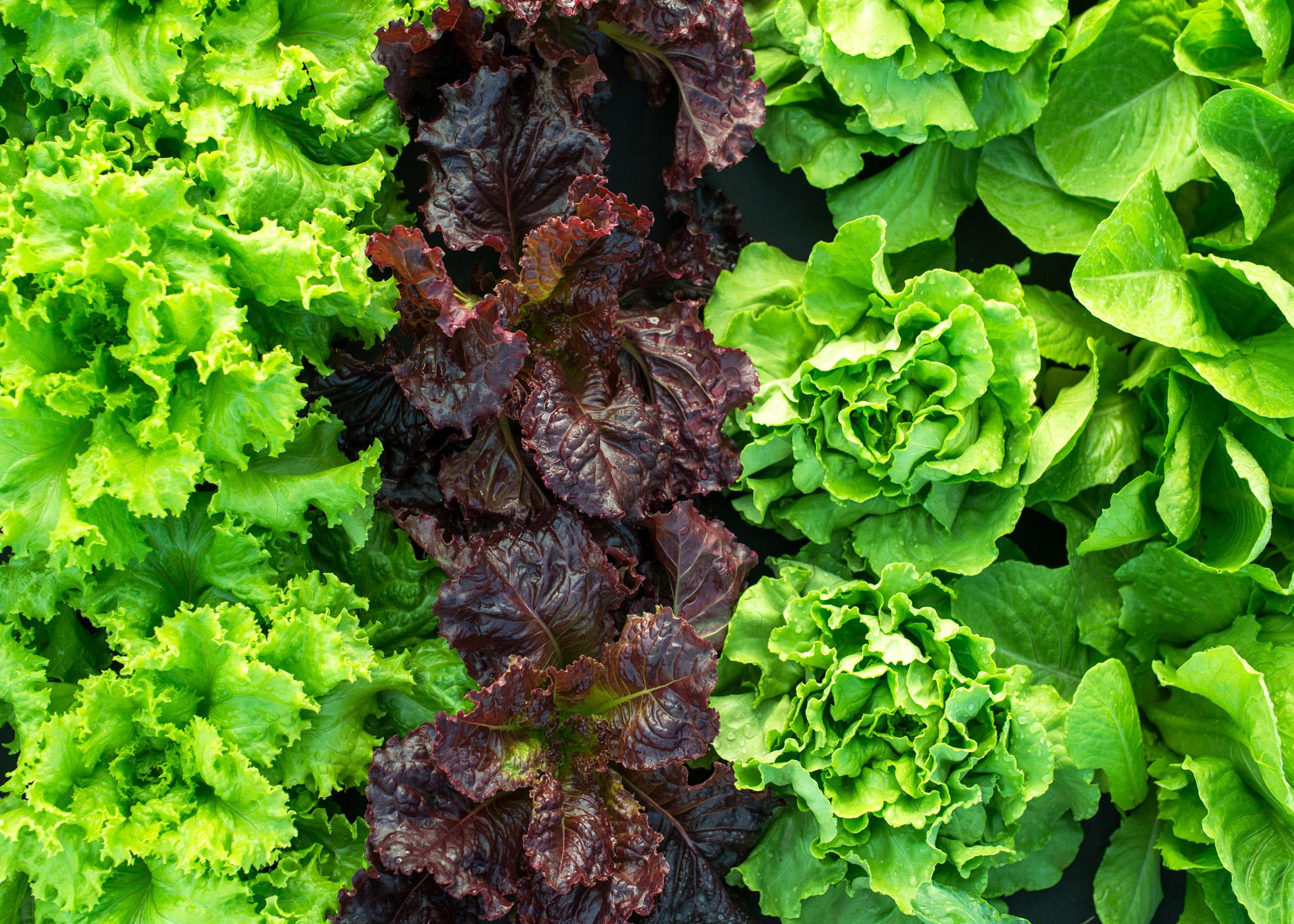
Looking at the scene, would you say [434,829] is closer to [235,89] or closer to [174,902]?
[174,902]

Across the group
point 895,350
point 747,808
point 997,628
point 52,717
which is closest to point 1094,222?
point 895,350

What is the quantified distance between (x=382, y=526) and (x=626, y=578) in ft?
1.35

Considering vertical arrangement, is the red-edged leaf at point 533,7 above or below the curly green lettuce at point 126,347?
above

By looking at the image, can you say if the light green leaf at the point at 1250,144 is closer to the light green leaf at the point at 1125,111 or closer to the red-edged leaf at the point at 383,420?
the light green leaf at the point at 1125,111

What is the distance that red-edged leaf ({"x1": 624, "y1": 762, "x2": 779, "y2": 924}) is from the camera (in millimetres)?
1684

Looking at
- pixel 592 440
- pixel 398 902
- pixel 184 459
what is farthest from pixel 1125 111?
pixel 398 902

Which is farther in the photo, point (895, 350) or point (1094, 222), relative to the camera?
point (1094, 222)

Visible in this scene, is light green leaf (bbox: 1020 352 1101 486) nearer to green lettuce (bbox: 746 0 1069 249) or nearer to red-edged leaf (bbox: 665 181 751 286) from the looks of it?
green lettuce (bbox: 746 0 1069 249)

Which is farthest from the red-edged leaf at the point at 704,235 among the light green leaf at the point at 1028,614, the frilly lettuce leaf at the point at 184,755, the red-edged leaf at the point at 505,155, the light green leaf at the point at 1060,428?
the frilly lettuce leaf at the point at 184,755

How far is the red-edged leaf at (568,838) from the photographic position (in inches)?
57.6

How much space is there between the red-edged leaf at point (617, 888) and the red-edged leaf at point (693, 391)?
51 centimetres

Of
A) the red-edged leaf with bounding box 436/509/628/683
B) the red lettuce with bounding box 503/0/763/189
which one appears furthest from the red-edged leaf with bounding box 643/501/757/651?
the red lettuce with bounding box 503/0/763/189

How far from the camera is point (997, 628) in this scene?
1893mm

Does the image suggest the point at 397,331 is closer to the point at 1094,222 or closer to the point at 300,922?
the point at 300,922
